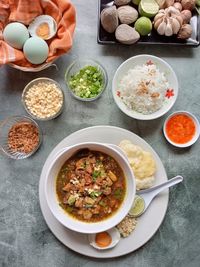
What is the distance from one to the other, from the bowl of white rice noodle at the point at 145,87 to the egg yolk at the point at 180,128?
9 centimetres

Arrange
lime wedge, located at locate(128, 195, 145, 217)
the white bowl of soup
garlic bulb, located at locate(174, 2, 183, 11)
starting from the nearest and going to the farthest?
1. the white bowl of soup
2. lime wedge, located at locate(128, 195, 145, 217)
3. garlic bulb, located at locate(174, 2, 183, 11)

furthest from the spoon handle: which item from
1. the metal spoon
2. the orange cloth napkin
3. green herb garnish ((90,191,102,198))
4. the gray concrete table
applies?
the orange cloth napkin

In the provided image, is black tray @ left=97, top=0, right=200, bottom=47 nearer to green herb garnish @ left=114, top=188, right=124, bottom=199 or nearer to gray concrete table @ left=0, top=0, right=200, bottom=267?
gray concrete table @ left=0, top=0, right=200, bottom=267

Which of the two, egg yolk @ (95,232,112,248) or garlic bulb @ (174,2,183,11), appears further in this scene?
garlic bulb @ (174,2,183,11)

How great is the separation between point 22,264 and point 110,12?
4.66 feet

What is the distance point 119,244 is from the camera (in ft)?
7.05

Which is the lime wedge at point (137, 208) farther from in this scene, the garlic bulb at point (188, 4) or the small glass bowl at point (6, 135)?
the garlic bulb at point (188, 4)

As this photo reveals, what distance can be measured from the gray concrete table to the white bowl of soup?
244mm

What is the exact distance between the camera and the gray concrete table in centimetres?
223

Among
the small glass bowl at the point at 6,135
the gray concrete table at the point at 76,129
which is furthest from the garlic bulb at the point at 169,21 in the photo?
the small glass bowl at the point at 6,135

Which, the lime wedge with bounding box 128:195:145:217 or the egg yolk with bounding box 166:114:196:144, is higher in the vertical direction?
the egg yolk with bounding box 166:114:196:144

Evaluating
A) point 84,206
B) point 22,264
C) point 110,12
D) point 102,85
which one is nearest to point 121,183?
point 84,206

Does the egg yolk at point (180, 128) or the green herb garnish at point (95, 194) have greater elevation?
the egg yolk at point (180, 128)

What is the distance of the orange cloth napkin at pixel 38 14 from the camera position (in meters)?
2.15
